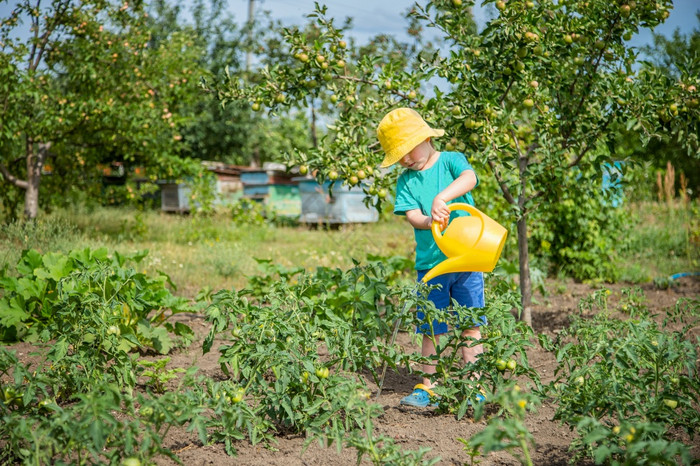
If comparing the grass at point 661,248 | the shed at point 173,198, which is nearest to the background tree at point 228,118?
the shed at point 173,198

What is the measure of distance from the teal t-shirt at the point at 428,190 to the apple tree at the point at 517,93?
0.32 metres

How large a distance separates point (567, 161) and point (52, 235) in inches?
198

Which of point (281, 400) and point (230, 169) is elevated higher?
point (230, 169)

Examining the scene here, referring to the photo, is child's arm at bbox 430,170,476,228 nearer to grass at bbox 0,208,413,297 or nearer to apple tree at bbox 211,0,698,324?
apple tree at bbox 211,0,698,324

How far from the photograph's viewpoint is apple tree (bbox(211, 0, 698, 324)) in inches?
122

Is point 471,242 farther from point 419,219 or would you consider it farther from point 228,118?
point 228,118

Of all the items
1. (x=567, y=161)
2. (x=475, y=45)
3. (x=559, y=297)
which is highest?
(x=475, y=45)

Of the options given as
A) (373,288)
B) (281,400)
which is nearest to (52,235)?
(373,288)

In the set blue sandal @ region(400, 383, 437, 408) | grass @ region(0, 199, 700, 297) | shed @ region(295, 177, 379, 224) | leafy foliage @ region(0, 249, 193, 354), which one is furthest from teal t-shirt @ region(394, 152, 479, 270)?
shed @ region(295, 177, 379, 224)

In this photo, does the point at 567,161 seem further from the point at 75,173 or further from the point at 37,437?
the point at 75,173

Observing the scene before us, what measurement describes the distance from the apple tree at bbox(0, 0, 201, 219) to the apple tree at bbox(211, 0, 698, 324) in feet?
11.7

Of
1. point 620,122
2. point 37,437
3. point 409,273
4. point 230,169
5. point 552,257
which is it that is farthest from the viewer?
point 230,169

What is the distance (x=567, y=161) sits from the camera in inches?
146

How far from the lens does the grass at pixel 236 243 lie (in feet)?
18.2
